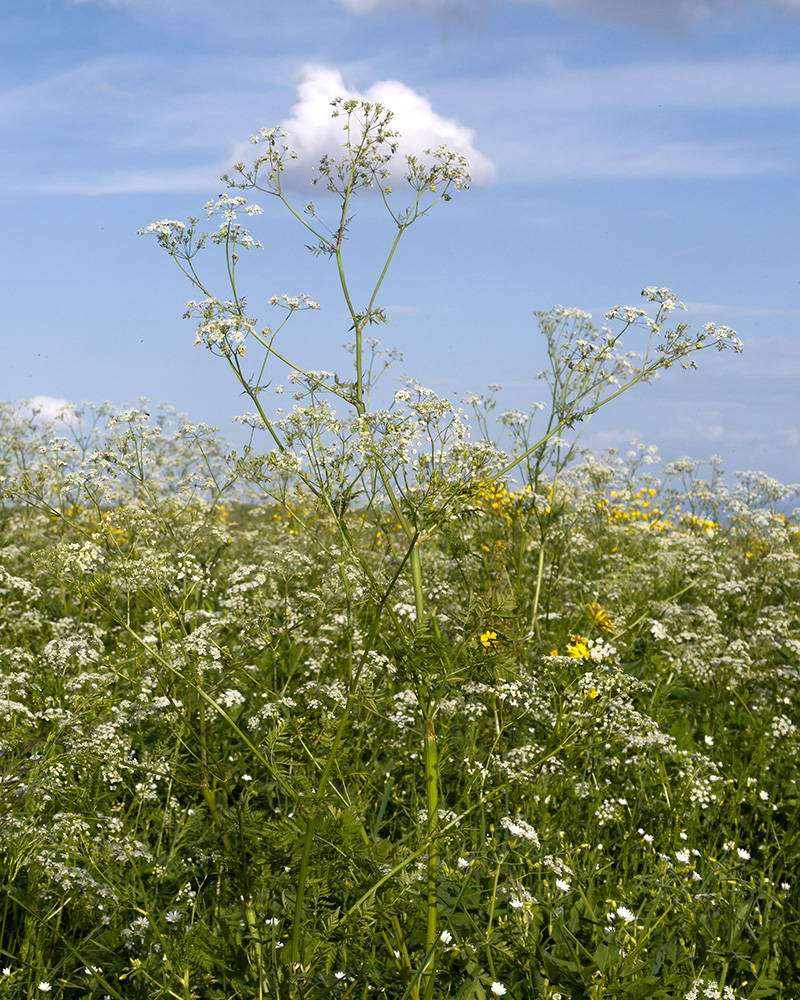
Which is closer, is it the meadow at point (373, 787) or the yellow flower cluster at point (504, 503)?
the meadow at point (373, 787)

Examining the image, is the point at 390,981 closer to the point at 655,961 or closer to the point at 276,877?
A: the point at 276,877

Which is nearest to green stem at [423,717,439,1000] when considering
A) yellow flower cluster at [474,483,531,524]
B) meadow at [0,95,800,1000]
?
meadow at [0,95,800,1000]

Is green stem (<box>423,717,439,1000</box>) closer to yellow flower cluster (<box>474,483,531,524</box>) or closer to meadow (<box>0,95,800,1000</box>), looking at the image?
meadow (<box>0,95,800,1000</box>)

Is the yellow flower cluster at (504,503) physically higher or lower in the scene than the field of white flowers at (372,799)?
higher

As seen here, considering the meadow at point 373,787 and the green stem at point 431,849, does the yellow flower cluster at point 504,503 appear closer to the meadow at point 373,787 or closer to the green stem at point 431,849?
the meadow at point 373,787

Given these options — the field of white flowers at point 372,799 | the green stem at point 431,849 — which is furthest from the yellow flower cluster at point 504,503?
the green stem at point 431,849

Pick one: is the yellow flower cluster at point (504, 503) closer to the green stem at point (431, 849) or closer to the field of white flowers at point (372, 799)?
the field of white flowers at point (372, 799)

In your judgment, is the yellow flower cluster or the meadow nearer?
the meadow

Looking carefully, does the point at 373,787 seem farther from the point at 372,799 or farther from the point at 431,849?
the point at 431,849

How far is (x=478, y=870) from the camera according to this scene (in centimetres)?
356

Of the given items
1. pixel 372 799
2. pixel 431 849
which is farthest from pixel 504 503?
pixel 431 849

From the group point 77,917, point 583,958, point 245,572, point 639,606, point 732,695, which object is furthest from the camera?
point 639,606

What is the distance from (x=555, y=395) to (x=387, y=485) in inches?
112

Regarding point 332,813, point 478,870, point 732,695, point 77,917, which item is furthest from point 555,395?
point 77,917
